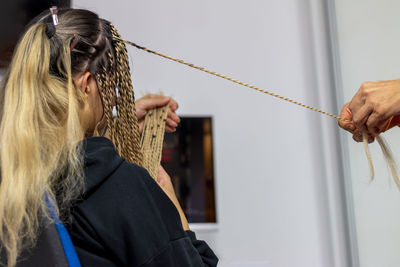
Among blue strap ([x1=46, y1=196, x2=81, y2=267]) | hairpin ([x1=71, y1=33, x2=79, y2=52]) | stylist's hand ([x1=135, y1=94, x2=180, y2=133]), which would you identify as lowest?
blue strap ([x1=46, y1=196, x2=81, y2=267])

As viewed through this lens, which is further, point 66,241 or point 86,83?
point 86,83

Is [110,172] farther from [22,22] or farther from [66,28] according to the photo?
[22,22]

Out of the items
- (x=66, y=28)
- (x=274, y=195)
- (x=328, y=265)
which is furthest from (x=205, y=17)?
(x=328, y=265)

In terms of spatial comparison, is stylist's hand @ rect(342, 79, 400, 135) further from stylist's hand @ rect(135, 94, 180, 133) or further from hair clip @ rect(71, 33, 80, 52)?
hair clip @ rect(71, 33, 80, 52)

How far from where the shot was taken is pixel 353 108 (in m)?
0.94

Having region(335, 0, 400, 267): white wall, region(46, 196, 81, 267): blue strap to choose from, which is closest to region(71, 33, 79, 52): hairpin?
region(46, 196, 81, 267): blue strap

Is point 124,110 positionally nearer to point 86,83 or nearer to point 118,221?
point 86,83

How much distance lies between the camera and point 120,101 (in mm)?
830

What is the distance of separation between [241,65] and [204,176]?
0.42 m

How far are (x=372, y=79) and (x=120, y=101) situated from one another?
2.88 ft

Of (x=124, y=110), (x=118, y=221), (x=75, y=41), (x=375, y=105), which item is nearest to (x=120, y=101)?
(x=124, y=110)

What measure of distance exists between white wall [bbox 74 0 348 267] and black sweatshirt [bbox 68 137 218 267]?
0.78 m

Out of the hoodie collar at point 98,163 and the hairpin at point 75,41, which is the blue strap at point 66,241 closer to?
the hoodie collar at point 98,163

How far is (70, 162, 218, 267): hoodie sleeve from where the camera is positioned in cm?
62
